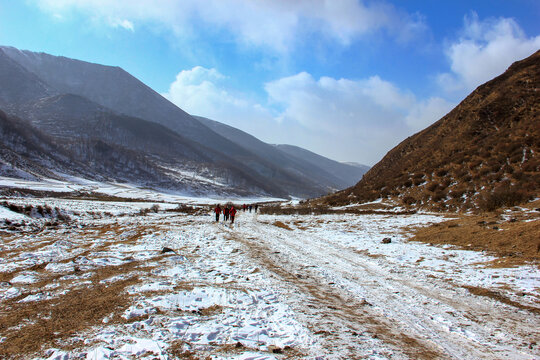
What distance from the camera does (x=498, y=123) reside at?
118ft

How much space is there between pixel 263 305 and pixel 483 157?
33.6m

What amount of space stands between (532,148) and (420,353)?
3238 cm

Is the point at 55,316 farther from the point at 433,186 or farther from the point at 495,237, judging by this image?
the point at 433,186

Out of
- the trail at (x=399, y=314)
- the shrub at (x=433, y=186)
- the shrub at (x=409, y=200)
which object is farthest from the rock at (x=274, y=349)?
the shrub at (x=433, y=186)

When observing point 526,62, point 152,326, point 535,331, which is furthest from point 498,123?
point 152,326

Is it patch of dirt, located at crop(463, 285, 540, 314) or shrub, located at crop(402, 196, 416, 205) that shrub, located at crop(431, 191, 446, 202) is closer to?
shrub, located at crop(402, 196, 416, 205)

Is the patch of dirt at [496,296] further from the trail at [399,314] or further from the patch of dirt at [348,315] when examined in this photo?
the patch of dirt at [348,315]

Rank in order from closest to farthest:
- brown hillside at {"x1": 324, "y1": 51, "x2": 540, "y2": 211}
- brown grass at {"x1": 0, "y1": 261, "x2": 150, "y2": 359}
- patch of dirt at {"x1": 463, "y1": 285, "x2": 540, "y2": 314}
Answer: brown grass at {"x1": 0, "y1": 261, "x2": 150, "y2": 359} → patch of dirt at {"x1": 463, "y1": 285, "x2": 540, "y2": 314} → brown hillside at {"x1": 324, "y1": 51, "x2": 540, "y2": 211}

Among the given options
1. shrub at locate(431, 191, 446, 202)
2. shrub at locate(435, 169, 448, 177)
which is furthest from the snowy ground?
shrub at locate(435, 169, 448, 177)

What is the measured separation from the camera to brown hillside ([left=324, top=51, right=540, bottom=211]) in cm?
2527

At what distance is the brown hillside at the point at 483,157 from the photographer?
82.9ft

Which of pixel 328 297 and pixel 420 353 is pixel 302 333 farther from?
pixel 328 297

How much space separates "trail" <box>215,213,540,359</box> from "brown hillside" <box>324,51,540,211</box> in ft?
60.5

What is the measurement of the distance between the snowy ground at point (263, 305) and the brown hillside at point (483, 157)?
17.4 metres
